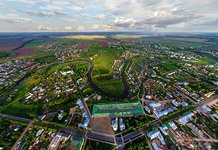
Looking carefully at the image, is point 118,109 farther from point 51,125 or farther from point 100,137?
point 51,125

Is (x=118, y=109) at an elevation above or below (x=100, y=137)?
above

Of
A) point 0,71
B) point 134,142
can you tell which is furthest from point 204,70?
point 0,71

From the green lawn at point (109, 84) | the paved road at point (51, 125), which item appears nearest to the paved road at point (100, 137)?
the paved road at point (51, 125)

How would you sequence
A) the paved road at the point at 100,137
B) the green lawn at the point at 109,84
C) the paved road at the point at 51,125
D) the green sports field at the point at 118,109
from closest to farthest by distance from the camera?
the paved road at the point at 100,137, the paved road at the point at 51,125, the green sports field at the point at 118,109, the green lawn at the point at 109,84

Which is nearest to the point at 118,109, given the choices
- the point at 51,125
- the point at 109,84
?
the point at 109,84

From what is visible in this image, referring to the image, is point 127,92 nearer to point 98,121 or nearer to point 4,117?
point 98,121

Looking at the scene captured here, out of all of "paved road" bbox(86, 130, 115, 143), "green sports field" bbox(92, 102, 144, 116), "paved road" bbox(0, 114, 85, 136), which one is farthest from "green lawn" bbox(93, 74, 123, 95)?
"paved road" bbox(0, 114, 85, 136)

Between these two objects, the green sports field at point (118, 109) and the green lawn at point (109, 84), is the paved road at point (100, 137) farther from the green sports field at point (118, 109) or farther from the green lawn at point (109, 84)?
the green lawn at point (109, 84)

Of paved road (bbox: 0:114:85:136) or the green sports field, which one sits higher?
the green sports field

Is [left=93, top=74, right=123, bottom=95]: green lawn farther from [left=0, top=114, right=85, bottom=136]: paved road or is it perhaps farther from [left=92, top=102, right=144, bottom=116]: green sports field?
[left=0, top=114, right=85, bottom=136]: paved road

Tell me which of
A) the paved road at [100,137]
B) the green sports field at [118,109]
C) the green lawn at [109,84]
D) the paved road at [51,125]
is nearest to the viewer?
the paved road at [100,137]

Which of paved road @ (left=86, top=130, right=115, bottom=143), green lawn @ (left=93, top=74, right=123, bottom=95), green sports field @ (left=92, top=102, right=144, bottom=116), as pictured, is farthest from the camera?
green lawn @ (left=93, top=74, right=123, bottom=95)
